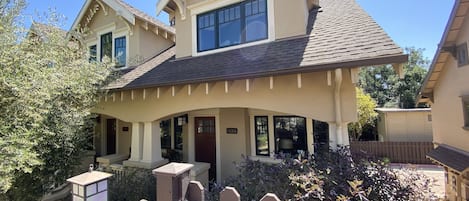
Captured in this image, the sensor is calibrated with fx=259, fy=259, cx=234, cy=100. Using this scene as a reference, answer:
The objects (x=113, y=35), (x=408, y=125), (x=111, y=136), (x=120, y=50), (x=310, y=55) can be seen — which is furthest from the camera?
(x=408, y=125)

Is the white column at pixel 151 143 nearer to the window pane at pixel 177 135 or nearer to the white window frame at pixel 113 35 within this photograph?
the window pane at pixel 177 135

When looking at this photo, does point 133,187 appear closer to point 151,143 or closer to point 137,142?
point 151,143

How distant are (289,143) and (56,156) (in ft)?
21.1

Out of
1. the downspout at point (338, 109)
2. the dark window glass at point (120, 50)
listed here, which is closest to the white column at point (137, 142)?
the dark window glass at point (120, 50)

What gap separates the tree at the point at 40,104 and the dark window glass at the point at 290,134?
561 centimetres

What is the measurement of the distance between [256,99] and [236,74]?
0.82m

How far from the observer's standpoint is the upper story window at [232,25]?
297 inches

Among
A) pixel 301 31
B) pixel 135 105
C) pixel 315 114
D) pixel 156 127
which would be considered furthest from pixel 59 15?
pixel 315 114

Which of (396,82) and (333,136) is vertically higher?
(396,82)

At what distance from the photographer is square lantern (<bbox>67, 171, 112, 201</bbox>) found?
8.44ft

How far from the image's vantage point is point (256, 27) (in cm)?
760

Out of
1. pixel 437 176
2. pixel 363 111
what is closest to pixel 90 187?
pixel 437 176

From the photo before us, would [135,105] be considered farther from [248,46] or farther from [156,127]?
[248,46]

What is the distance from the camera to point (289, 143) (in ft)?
27.4
